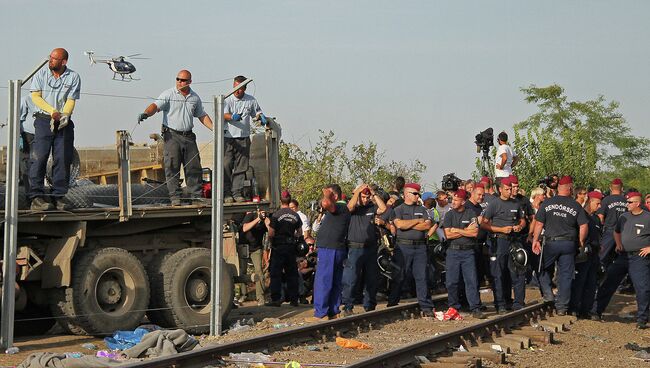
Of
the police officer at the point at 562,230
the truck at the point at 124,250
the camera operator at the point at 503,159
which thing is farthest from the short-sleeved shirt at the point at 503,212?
the camera operator at the point at 503,159

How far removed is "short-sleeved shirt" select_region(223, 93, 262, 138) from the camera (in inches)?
659

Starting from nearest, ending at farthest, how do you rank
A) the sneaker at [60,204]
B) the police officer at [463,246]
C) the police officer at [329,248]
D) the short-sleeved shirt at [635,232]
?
the sneaker at [60,204] → the police officer at [329,248] → the short-sleeved shirt at [635,232] → the police officer at [463,246]

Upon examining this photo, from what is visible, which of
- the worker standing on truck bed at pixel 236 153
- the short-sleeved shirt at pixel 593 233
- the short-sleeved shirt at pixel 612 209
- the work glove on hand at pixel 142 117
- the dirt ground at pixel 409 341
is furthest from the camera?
the short-sleeved shirt at pixel 612 209

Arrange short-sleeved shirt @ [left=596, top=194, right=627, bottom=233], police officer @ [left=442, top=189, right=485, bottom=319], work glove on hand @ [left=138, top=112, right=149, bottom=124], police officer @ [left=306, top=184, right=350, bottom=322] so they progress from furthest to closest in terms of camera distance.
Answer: short-sleeved shirt @ [left=596, top=194, right=627, bottom=233]
police officer @ [left=442, top=189, right=485, bottom=319]
police officer @ [left=306, top=184, right=350, bottom=322]
work glove on hand @ [left=138, top=112, right=149, bottom=124]

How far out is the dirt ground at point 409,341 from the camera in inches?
503

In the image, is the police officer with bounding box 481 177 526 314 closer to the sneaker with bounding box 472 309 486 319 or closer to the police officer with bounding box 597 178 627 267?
the sneaker with bounding box 472 309 486 319

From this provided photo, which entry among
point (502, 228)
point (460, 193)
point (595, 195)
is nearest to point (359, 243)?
point (460, 193)

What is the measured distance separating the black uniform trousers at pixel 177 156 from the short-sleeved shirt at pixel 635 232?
20.6ft

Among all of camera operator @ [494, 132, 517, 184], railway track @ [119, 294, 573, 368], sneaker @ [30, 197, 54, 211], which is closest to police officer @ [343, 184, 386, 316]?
railway track @ [119, 294, 573, 368]

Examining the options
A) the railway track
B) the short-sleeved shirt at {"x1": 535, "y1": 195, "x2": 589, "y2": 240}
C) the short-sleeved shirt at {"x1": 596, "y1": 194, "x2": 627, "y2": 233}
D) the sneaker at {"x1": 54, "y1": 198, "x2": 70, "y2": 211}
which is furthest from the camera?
the short-sleeved shirt at {"x1": 596, "y1": 194, "x2": 627, "y2": 233}

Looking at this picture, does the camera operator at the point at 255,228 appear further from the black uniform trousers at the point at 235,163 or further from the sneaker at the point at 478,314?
the sneaker at the point at 478,314

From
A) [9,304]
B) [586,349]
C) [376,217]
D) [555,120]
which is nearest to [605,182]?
[555,120]

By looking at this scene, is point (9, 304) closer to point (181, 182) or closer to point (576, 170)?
point (181, 182)

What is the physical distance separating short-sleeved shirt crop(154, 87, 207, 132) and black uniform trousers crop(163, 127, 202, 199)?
97 millimetres
